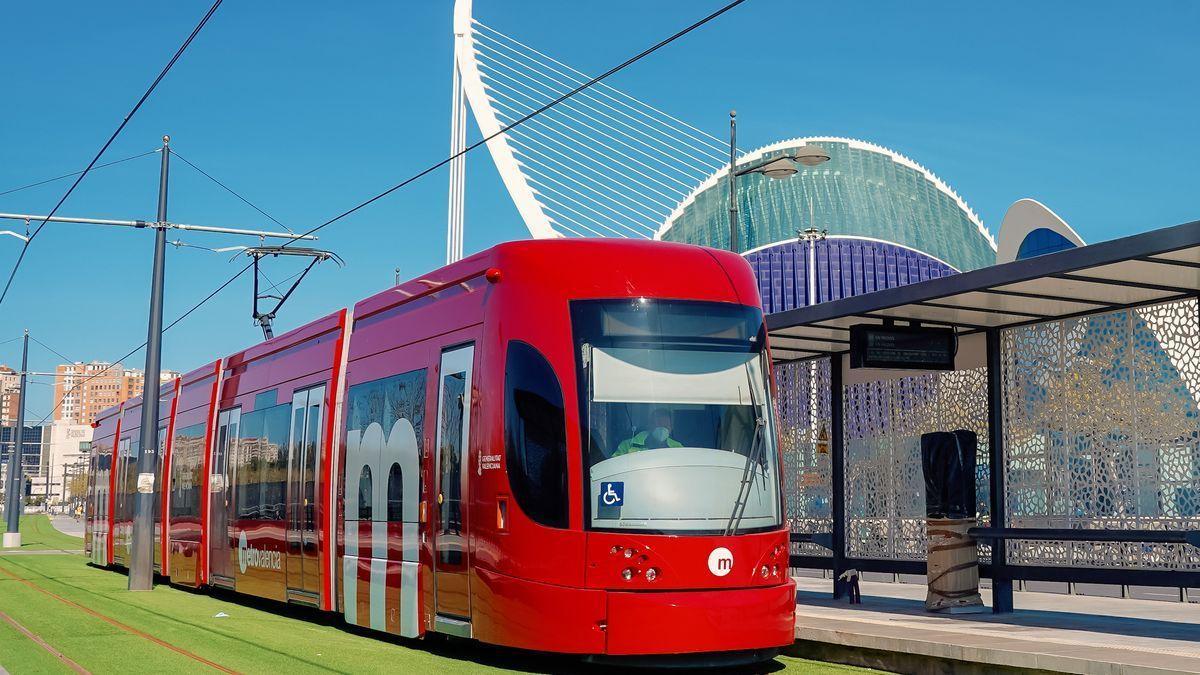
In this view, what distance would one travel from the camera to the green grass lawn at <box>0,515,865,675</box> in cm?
1173

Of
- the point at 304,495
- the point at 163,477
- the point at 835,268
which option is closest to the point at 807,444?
the point at 304,495

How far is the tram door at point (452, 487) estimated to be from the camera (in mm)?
11805

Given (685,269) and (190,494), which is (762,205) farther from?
(685,269)

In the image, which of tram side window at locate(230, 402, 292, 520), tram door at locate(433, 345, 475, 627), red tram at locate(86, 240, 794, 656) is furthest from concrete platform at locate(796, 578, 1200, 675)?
tram side window at locate(230, 402, 292, 520)

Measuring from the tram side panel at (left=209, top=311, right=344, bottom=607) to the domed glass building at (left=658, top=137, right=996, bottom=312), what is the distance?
6384 cm

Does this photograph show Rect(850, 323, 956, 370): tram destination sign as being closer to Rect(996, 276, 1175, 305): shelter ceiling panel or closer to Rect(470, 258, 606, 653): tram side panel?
Rect(996, 276, 1175, 305): shelter ceiling panel

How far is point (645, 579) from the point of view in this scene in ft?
34.7

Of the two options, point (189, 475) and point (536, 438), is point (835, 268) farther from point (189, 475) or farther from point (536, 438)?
point (536, 438)

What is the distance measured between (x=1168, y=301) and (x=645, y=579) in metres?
6.70

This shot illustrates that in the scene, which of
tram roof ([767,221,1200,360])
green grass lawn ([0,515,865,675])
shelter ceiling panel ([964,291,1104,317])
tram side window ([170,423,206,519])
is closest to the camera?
green grass lawn ([0,515,865,675])

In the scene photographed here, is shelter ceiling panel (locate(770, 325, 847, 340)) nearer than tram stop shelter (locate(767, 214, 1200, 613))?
No

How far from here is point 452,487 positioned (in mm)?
12047

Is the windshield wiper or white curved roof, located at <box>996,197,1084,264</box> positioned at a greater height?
white curved roof, located at <box>996,197,1084,264</box>

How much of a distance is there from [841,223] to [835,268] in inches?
142
